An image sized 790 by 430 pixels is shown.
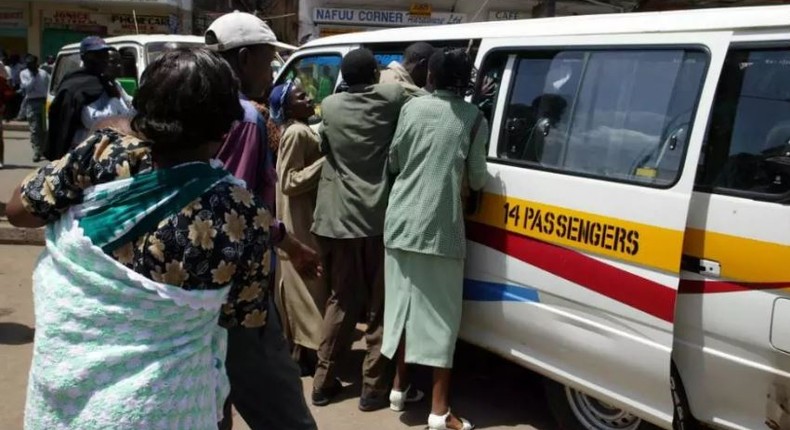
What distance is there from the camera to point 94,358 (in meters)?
1.75

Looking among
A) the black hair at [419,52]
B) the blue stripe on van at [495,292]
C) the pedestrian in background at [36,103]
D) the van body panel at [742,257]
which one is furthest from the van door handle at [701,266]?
the pedestrian in background at [36,103]

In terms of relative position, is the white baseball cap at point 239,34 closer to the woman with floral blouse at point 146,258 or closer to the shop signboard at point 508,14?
the woman with floral blouse at point 146,258

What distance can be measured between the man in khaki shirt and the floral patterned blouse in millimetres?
2274

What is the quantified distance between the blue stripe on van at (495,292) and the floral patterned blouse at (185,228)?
1.70 meters

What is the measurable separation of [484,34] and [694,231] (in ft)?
5.05

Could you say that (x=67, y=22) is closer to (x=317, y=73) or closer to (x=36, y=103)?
(x=36, y=103)

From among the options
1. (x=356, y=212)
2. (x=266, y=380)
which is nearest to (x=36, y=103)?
(x=356, y=212)

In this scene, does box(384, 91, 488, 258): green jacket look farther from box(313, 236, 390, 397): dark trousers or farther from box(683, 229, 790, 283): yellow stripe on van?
box(683, 229, 790, 283): yellow stripe on van

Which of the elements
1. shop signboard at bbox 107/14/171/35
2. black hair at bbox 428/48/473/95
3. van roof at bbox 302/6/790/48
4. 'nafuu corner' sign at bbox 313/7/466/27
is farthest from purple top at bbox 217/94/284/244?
shop signboard at bbox 107/14/171/35

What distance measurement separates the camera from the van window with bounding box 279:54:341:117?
5077 mm

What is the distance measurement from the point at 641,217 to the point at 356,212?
151cm

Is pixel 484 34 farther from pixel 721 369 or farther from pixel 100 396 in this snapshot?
pixel 100 396

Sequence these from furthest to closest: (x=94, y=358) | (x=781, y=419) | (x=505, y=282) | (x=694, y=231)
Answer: (x=505, y=282) → (x=694, y=231) → (x=781, y=419) → (x=94, y=358)

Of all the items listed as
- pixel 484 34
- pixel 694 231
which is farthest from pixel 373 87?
pixel 694 231
